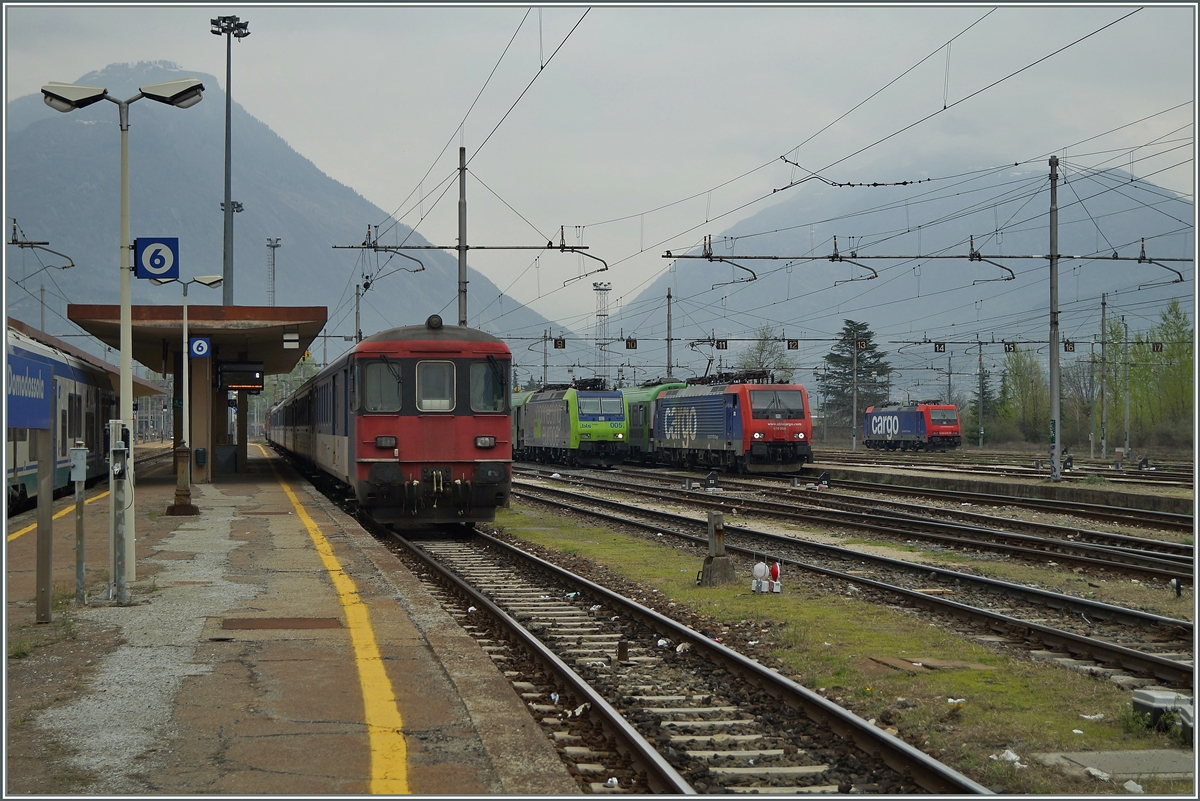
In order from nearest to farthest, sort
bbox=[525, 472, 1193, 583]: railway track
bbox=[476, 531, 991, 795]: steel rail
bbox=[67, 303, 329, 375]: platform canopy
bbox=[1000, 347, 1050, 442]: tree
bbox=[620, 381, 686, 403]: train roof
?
bbox=[476, 531, 991, 795]: steel rail → bbox=[525, 472, 1193, 583]: railway track → bbox=[67, 303, 329, 375]: platform canopy → bbox=[620, 381, 686, 403]: train roof → bbox=[1000, 347, 1050, 442]: tree

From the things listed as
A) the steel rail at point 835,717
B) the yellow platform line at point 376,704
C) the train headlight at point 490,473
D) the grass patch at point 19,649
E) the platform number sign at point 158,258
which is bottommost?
the steel rail at point 835,717

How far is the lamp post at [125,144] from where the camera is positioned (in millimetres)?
10500

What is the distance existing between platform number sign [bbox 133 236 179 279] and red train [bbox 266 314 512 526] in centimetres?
303

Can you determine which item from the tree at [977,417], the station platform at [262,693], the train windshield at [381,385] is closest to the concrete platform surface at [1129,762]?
the station platform at [262,693]

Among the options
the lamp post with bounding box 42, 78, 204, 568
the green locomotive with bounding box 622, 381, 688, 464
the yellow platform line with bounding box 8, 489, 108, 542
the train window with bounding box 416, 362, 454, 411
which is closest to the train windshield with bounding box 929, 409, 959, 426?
the green locomotive with bounding box 622, 381, 688, 464

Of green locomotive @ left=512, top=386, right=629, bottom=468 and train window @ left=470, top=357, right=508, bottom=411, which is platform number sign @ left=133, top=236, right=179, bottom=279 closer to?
train window @ left=470, top=357, right=508, bottom=411

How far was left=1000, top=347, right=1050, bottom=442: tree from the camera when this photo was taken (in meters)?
71.7

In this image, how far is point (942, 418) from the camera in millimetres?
63438

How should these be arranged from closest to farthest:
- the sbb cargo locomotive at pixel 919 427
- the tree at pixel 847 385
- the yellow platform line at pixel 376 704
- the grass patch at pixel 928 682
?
the yellow platform line at pixel 376 704 → the grass patch at pixel 928 682 → the sbb cargo locomotive at pixel 919 427 → the tree at pixel 847 385

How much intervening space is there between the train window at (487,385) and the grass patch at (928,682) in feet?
17.2

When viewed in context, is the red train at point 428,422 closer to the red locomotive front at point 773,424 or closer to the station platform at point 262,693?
the station platform at point 262,693

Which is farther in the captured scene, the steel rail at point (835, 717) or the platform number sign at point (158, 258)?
the platform number sign at point (158, 258)

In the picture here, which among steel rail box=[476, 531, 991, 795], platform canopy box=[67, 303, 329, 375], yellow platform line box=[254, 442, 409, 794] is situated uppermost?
platform canopy box=[67, 303, 329, 375]

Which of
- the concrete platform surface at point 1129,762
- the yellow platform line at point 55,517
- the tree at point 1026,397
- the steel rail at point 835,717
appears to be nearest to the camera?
the steel rail at point 835,717
